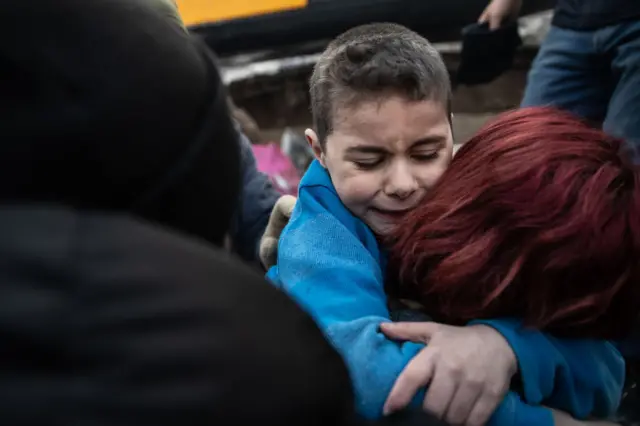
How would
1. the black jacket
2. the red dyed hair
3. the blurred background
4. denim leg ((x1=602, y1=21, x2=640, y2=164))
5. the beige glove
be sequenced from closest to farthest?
the black jacket, the red dyed hair, the beige glove, denim leg ((x1=602, y1=21, x2=640, y2=164)), the blurred background

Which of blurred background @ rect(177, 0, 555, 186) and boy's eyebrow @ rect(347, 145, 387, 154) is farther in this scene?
blurred background @ rect(177, 0, 555, 186)

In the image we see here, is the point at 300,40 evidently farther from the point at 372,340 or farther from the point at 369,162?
the point at 372,340

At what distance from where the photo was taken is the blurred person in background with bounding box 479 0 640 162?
61.1 inches

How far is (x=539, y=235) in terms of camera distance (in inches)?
31.2

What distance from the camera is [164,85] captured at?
1.82 feet

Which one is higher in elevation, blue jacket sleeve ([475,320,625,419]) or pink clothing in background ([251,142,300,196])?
blue jacket sleeve ([475,320,625,419])

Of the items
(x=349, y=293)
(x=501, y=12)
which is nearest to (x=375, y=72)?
(x=349, y=293)

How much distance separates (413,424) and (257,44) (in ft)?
7.84

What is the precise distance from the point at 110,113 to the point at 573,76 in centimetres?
142

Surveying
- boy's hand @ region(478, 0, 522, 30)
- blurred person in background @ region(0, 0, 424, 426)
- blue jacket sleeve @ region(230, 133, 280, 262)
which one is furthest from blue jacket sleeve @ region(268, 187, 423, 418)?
boy's hand @ region(478, 0, 522, 30)

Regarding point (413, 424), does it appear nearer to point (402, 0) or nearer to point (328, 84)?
point (328, 84)

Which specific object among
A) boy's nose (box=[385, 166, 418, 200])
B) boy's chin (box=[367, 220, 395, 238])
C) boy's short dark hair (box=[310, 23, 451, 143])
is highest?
boy's short dark hair (box=[310, 23, 451, 143])

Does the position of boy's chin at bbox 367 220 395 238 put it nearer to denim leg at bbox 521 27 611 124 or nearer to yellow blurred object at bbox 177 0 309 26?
denim leg at bbox 521 27 611 124

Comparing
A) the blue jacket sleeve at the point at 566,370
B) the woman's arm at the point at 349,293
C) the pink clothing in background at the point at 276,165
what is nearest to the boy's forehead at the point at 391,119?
the woman's arm at the point at 349,293
